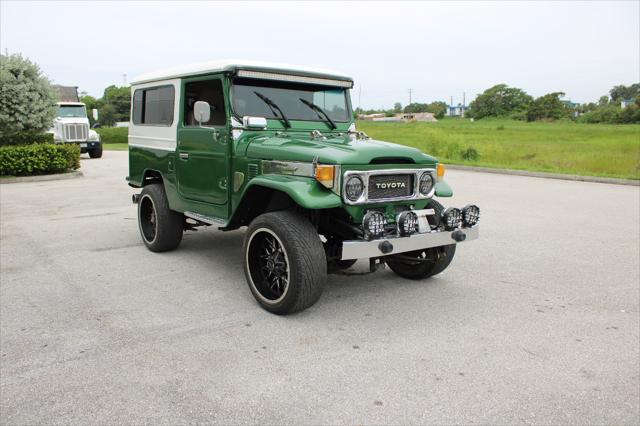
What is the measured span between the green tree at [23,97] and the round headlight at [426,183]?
13.1 m

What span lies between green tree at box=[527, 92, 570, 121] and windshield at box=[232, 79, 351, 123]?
324 feet

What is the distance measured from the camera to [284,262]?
4527 mm

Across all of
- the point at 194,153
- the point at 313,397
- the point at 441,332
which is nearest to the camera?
the point at 313,397


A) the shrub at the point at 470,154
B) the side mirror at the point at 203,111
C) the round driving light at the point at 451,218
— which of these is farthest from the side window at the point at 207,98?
the shrub at the point at 470,154

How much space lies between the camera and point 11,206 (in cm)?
1038

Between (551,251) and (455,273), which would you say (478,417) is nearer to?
(455,273)

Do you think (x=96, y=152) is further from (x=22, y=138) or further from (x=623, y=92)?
(x=623, y=92)

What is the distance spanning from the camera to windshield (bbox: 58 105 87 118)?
2233 cm

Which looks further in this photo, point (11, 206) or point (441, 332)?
point (11, 206)

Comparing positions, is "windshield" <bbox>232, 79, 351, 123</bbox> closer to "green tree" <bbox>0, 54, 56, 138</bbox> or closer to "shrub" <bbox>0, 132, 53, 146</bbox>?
"green tree" <bbox>0, 54, 56, 138</bbox>

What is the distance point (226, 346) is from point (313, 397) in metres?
Answer: 0.97

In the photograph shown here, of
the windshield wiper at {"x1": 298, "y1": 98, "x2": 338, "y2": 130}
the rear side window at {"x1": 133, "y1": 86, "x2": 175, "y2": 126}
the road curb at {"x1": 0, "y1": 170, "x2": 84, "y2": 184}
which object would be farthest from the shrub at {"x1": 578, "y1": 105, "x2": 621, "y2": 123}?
the rear side window at {"x1": 133, "y1": 86, "x2": 175, "y2": 126}

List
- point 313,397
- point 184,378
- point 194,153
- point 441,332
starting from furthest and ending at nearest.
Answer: point 194,153 → point 441,332 → point 184,378 → point 313,397

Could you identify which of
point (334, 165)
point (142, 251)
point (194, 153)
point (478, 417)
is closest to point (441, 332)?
point (478, 417)
